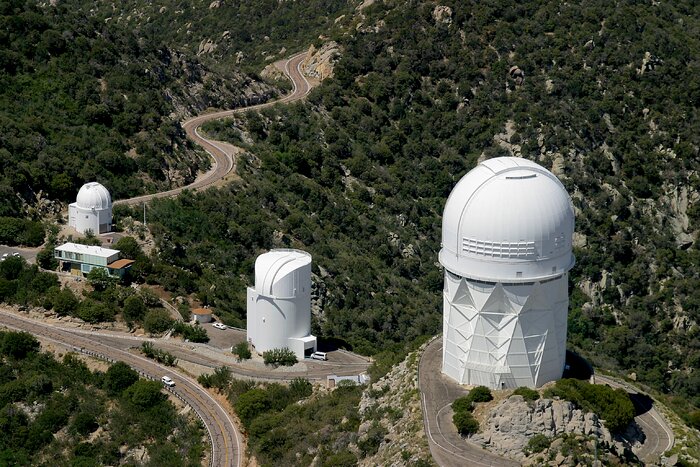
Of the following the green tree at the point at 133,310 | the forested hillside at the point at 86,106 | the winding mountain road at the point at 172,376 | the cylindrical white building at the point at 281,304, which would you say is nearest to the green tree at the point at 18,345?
the winding mountain road at the point at 172,376

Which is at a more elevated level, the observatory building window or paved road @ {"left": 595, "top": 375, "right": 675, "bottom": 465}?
the observatory building window

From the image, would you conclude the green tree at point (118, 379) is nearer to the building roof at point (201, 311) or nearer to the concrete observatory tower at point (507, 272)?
the building roof at point (201, 311)

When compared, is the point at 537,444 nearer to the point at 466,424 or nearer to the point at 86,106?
the point at 466,424

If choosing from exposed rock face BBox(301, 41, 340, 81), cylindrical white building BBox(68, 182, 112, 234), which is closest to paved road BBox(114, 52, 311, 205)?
exposed rock face BBox(301, 41, 340, 81)

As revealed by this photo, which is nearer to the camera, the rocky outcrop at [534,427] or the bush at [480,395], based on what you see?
the rocky outcrop at [534,427]

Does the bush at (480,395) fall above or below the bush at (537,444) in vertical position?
above

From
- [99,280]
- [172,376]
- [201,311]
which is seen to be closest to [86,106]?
[99,280]

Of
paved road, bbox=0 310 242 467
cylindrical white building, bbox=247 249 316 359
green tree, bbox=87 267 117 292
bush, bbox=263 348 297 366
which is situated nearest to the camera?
paved road, bbox=0 310 242 467

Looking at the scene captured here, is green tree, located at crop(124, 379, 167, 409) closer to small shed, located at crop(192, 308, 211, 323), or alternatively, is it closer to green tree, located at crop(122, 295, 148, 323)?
green tree, located at crop(122, 295, 148, 323)
